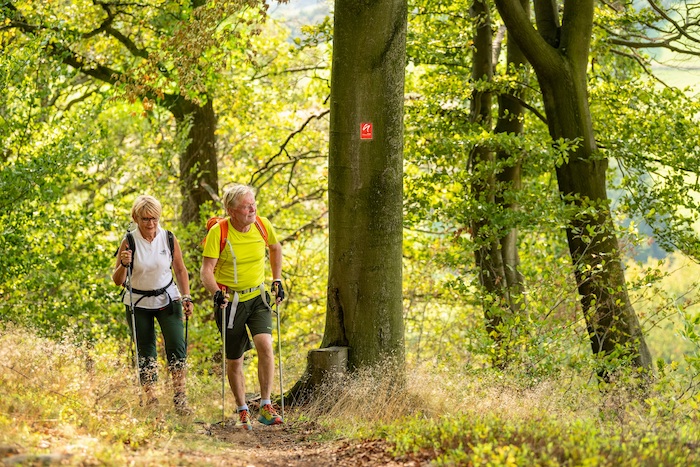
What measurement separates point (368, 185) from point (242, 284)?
163 centimetres

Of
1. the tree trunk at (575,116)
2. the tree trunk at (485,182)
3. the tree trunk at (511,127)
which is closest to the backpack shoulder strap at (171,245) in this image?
the tree trunk at (485,182)

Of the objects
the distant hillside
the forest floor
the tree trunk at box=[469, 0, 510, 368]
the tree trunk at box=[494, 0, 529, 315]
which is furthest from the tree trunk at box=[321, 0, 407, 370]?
the tree trunk at box=[494, 0, 529, 315]

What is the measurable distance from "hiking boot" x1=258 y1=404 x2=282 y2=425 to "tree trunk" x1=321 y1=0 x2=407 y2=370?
1.01 meters

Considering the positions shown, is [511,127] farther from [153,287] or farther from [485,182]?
[153,287]

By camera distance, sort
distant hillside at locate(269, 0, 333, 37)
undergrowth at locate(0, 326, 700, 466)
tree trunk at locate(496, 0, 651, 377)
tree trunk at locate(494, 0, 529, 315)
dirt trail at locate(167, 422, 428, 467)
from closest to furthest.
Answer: undergrowth at locate(0, 326, 700, 466)
dirt trail at locate(167, 422, 428, 467)
tree trunk at locate(496, 0, 651, 377)
distant hillside at locate(269, 0, 333, 37)
tree trunk at locate(494, 0, 529, 315)

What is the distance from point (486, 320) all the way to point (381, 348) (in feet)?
11.5

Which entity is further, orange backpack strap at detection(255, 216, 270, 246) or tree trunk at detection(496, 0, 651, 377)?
tree trunk at detection(496, 0, 651, 377)

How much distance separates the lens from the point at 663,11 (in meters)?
13.9

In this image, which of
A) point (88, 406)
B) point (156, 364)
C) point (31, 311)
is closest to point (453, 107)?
point (31, 311)

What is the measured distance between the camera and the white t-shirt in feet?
24.7

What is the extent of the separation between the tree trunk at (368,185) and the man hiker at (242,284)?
0.93m

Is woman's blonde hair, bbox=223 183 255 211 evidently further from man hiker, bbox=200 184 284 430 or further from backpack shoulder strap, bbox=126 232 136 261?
backpack shoulder strap, bbox=126 232 136 261

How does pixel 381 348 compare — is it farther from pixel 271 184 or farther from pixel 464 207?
pixel 271 184

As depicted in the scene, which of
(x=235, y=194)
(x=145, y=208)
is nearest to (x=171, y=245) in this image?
(x=145, y=208)
